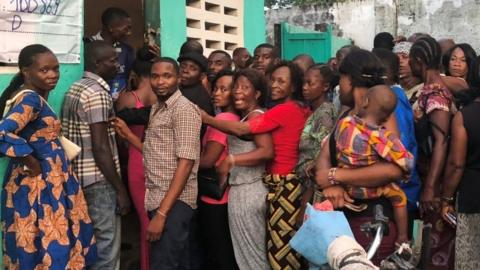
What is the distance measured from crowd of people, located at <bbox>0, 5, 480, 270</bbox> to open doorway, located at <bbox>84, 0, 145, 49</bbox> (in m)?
1.95

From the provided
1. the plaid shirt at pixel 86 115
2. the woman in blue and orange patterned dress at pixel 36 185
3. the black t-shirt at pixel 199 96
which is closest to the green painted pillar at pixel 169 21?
the black t-shirt at pixel 199 96

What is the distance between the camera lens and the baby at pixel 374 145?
286 centimetres

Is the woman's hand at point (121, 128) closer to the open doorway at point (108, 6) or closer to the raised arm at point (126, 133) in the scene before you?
the raised arm at point (126, 133)

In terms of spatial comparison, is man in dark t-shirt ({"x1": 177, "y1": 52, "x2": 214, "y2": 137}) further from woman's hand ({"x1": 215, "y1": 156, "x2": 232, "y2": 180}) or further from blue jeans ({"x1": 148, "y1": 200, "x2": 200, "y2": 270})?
blue jeans ({"x1": 148, "y1": 200, "x2": 200, "y2": 270})

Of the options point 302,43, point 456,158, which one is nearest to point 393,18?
point 302,43

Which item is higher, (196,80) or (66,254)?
(196,80)

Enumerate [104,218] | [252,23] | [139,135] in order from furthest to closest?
[252,23], [139,135], [104,218]

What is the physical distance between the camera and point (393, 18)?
13.9 m

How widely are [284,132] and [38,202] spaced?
161 centimetres

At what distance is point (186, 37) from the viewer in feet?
17.6

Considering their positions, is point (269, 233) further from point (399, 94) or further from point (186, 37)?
point (186, 37)

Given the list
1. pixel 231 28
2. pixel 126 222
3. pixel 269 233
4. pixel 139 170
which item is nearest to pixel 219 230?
pixel 269 233

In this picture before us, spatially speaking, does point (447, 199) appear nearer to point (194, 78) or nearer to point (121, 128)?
point (194, 78)

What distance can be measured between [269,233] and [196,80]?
1.27 m
